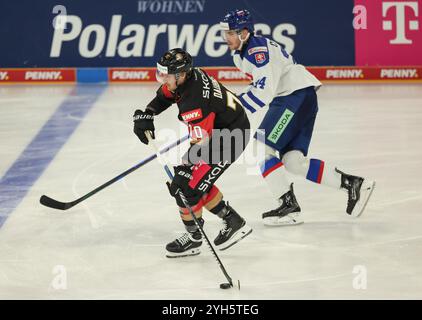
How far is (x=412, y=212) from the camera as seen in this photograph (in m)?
6.43

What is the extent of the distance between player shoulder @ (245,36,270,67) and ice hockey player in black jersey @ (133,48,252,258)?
463mm

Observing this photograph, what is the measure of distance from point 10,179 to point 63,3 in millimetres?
4513

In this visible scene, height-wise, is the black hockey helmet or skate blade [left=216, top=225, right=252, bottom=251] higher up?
the black hockey helmet

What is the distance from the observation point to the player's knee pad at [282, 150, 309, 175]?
6250 mm

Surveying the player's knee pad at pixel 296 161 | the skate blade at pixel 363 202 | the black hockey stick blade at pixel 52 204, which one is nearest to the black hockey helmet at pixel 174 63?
the player's knee pad at pixel 296 161

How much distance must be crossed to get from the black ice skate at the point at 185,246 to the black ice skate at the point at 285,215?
0.71m

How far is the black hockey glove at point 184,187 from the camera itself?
17.9 feet

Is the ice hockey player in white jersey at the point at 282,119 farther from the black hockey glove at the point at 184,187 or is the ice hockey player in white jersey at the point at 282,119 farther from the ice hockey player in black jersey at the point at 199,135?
the black hockey glove at the point at 184,187

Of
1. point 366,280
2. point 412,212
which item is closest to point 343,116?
point 412,212

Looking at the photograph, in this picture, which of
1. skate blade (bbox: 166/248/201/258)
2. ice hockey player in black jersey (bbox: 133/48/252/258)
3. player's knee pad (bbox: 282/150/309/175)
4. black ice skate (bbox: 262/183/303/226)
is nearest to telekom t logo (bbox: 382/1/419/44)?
player's knee pad (bbox: 282/150/309/175)

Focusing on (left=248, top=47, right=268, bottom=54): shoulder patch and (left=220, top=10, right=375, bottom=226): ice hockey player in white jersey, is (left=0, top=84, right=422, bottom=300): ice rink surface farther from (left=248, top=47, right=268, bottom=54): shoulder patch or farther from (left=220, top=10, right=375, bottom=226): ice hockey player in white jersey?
(left=248, top=47, right=268, bottom=54): shoulder patch

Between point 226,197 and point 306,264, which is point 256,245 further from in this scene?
point 226,197

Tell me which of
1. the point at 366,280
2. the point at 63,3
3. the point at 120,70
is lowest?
the point at 366,280

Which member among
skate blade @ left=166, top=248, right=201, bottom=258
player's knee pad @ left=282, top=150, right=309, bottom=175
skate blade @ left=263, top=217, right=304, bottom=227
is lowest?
skate blade @ left=166, top=248, right=201, bottom=258
